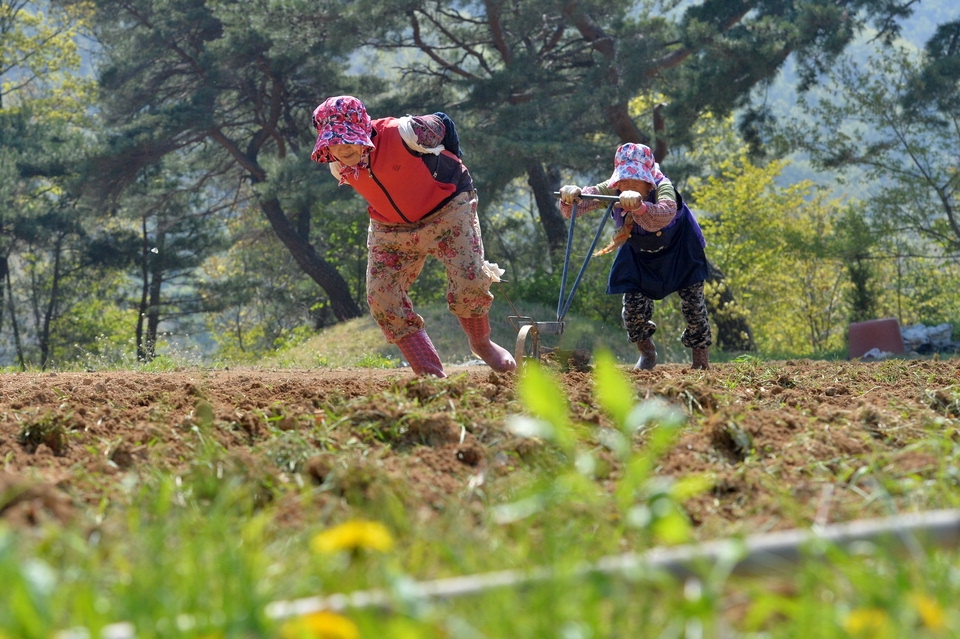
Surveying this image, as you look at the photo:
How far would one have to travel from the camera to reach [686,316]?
7488 millimetres

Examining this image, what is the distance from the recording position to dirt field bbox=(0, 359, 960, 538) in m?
2.64

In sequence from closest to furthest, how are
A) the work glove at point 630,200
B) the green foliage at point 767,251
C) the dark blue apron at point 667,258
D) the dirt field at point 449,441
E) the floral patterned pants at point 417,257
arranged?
the dirt field at point 449,441, the floral patterned pants at point 417,257, the work glove at point 630,200, the dark blue apron at point 667,258, the green foliage at point 767,251

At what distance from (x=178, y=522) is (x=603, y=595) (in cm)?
90

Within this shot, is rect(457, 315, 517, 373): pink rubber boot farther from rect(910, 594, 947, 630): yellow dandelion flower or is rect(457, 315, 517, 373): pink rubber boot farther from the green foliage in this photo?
the green foliage

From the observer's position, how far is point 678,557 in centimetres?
181

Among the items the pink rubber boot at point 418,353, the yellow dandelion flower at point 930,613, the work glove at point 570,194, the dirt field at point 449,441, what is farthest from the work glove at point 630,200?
the yellow dandelion flower at point 930,613

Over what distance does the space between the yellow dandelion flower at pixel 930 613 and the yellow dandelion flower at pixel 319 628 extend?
83cm

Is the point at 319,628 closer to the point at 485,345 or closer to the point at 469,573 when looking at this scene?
the point at 469,573

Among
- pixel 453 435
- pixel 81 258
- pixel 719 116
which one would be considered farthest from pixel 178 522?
pixel 81 258

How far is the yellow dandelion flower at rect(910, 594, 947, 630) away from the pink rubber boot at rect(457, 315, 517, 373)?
456 cm

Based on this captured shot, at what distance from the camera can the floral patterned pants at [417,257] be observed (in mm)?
5945

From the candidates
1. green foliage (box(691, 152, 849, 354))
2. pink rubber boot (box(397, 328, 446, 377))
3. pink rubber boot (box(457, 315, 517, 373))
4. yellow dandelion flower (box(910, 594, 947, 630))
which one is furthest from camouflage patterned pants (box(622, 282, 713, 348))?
green foliage (box(691, 152, 849, 354))

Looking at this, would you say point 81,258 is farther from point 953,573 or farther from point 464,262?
point 953,573

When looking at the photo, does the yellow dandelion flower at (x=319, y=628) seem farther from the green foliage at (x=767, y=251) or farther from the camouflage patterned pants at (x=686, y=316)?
the green foliage at (x=767, y=251)
